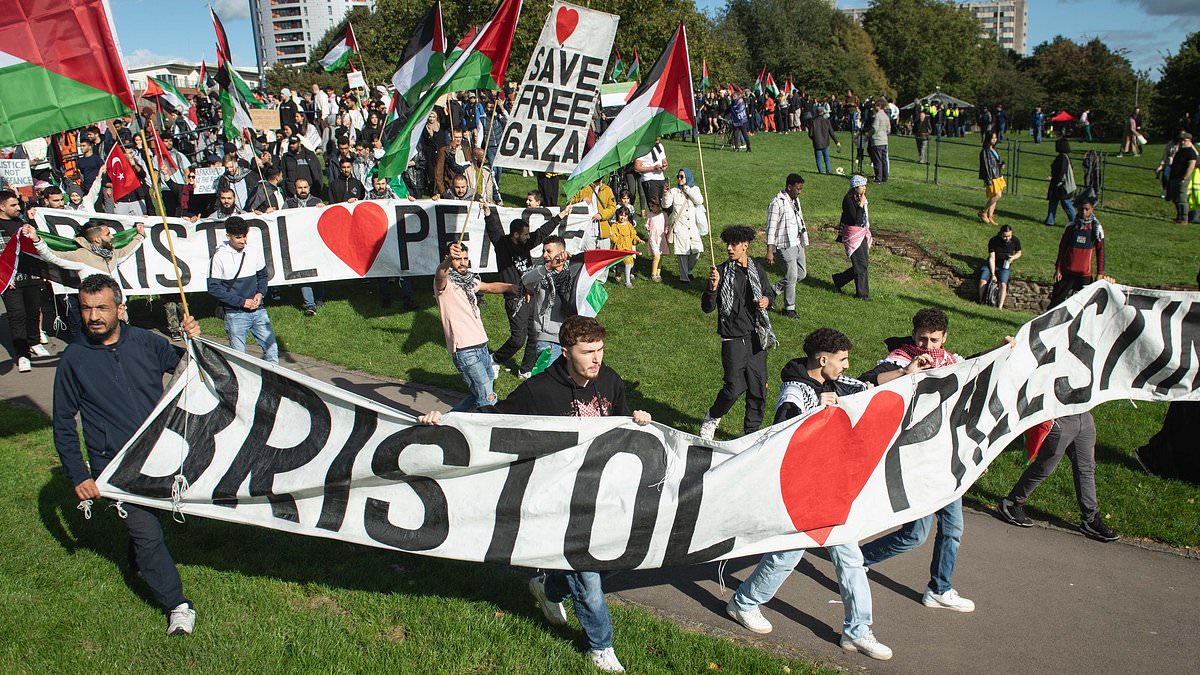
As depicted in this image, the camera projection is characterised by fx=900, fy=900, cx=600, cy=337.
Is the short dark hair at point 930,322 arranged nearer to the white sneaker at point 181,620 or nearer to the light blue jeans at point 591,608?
the light blue jeans at point 591,608

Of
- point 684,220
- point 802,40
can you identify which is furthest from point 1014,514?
point 802,40

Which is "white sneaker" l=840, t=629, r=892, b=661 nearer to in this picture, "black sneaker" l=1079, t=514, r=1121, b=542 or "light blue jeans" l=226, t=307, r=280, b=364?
"black sneaker" l=1079, t=514, r=1121, b=542

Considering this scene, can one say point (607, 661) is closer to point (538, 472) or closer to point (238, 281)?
point (538, 472)

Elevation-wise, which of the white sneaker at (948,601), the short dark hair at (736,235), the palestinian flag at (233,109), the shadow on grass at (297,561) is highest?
the palestinian flag at (233,109)

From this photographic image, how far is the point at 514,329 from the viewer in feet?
36.2

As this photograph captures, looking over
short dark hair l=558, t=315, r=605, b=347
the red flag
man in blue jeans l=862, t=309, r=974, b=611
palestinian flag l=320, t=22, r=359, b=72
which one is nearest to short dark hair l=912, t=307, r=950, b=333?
man in blue jeans l=862, t=309, r=974, b=611

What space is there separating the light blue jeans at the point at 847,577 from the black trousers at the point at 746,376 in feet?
9.43

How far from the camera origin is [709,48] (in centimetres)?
4475

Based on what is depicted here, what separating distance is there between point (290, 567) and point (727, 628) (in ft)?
9.98

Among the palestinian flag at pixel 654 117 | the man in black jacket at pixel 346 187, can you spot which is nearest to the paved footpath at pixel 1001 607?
the palestinian flag at pixel 654 117

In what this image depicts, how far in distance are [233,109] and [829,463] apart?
1458cm

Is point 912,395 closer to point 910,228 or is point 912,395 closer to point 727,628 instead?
point 727,628

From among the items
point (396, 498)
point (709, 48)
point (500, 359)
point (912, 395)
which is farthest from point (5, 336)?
point (709, 48)

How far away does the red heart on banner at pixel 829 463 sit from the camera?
17.6ft
